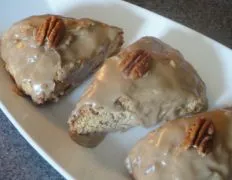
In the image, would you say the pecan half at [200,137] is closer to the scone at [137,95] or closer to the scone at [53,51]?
the scone at [137,95]

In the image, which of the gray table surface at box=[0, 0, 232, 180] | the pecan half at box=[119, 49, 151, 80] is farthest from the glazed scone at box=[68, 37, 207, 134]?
the gray table surface at box=[0, 0, 232, 180]

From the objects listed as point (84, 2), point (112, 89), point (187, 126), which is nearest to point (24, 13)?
point (84, 2)

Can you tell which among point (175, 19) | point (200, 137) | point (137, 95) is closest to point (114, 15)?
point (175, 19)

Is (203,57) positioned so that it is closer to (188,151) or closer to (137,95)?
(137,95)

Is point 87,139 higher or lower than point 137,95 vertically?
lower

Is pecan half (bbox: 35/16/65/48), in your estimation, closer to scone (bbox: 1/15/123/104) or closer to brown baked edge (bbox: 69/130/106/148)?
scone (bbox: 1/15/123/104)

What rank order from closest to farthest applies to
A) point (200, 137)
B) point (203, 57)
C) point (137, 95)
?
point (200, 137), point (137, 95), point (203, 57)

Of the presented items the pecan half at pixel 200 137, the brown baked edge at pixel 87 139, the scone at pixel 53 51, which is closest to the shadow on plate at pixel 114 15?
the scone at pixel 53 51
